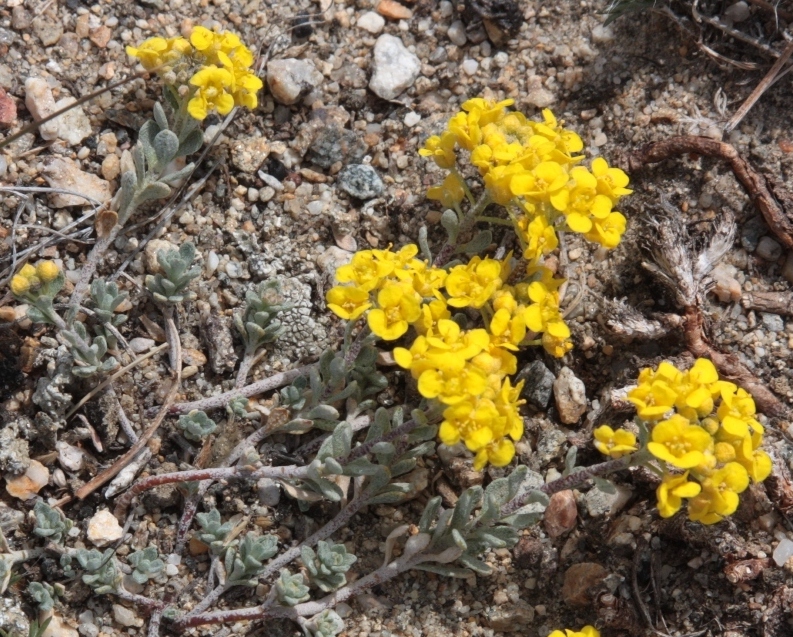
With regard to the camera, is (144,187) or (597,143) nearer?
(144,187)

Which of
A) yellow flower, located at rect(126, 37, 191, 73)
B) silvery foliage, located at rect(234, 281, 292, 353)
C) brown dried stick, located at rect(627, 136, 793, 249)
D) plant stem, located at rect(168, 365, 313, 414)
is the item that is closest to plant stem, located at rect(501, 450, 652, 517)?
plant stem, located at rect(168, 365, 313, 414)

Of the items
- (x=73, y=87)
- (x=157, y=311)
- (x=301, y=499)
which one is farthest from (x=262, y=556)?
(x=73, y=87)

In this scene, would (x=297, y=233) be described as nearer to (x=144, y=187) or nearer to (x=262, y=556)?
(x=144, y=187)

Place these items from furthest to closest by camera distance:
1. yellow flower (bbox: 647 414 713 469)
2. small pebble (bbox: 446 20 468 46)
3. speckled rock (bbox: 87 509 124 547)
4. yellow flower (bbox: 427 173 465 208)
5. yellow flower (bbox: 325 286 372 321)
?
small pebble (bbox: 446 20 468 46) → yellow flower (bbox: 427 173 465 208) → speckled rock (bbox: 87 509 124 547) → yellow flower (bbox: 325 286 372 321) → yellow flower (bbox: 647 414 713 469)

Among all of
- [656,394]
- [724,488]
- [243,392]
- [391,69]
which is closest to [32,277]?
[243,392]

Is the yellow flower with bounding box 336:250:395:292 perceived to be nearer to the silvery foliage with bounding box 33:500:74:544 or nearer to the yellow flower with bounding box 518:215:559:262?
the yellow flower with bounding box 518:215:559:262

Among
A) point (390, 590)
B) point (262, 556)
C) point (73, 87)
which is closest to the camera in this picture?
point (262, 556)
